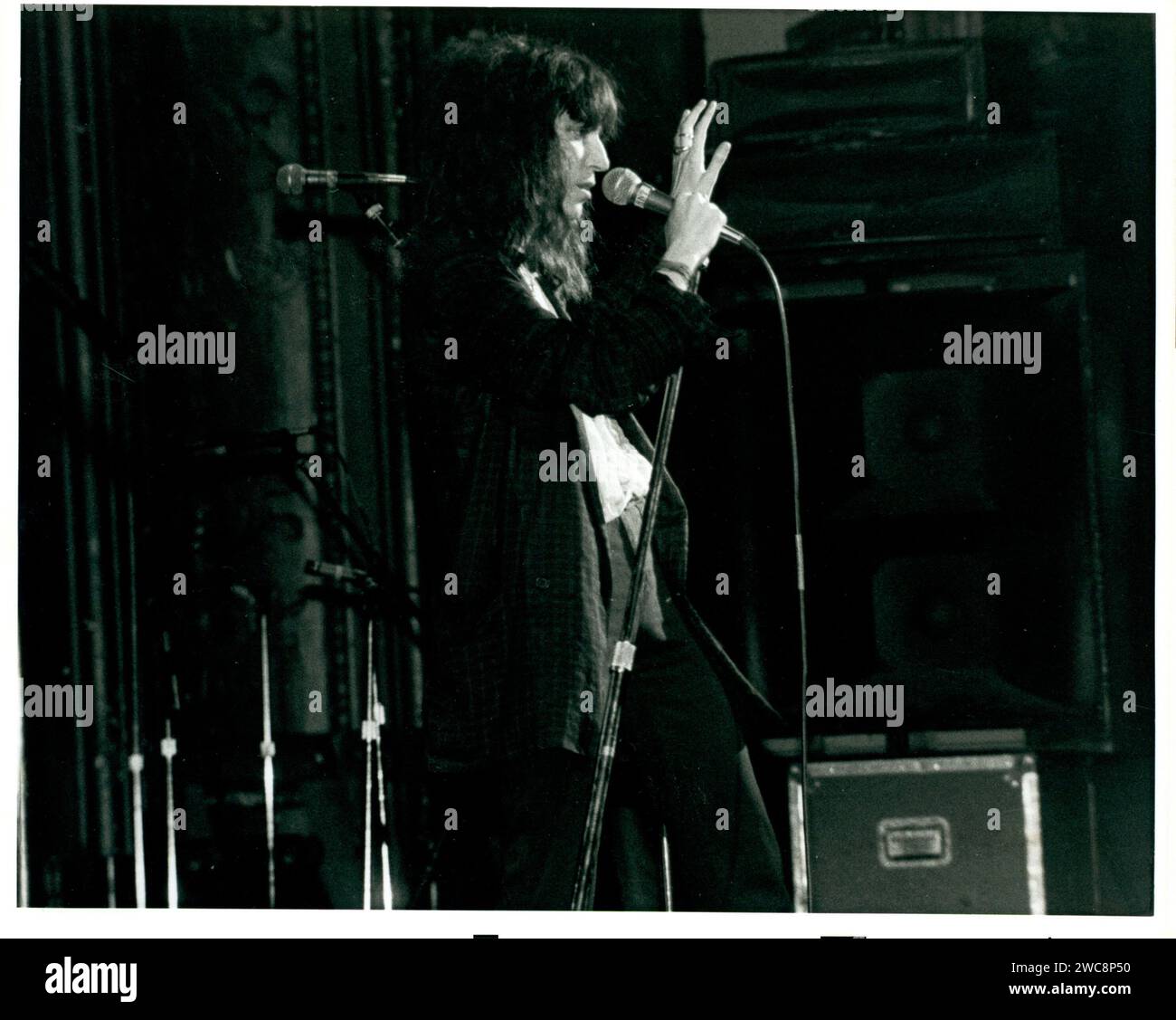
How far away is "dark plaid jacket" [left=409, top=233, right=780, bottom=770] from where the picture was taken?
2627mm

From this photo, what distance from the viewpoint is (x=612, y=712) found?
263 cm

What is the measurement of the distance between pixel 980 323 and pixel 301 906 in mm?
1879

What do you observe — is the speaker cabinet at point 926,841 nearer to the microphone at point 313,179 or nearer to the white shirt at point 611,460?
the white shirt at point 611,460

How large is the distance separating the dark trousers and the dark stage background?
0.10 metres

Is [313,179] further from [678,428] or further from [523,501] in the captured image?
[678,428]

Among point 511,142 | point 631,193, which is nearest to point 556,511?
point 631,193

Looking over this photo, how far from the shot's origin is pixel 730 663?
109 inches

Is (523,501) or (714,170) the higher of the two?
(714,170)

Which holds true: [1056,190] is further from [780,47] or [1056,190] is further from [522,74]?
[522,74]

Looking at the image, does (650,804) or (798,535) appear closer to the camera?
(650,804)

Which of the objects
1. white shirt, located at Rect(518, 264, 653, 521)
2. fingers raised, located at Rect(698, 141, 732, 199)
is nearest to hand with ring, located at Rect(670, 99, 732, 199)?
fingers raised, located at Rect(698, 141, 732, 199)

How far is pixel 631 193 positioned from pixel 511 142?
275 millimetres
